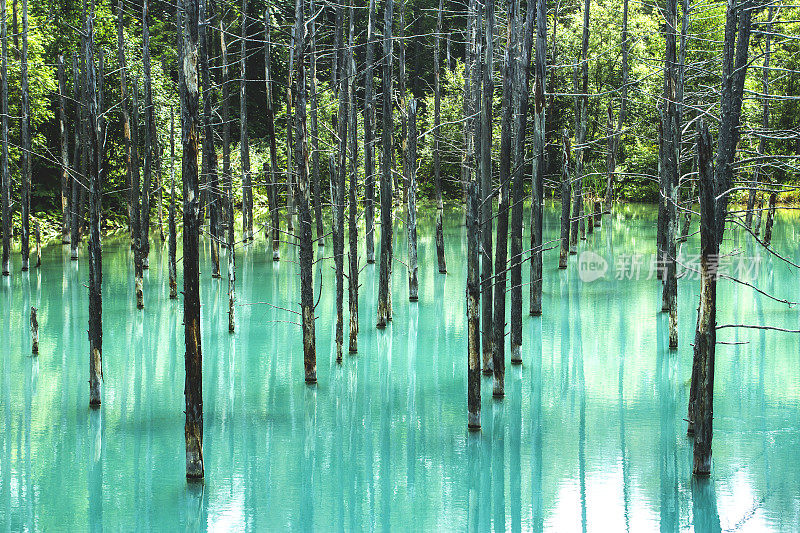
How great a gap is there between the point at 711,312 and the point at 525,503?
2.75 metres

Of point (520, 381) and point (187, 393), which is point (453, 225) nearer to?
point (520, 381)

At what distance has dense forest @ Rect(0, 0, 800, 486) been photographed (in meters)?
8.30

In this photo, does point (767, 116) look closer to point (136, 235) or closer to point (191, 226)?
point (136, 235)

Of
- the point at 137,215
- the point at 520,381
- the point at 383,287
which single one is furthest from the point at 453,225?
the point at 520,381

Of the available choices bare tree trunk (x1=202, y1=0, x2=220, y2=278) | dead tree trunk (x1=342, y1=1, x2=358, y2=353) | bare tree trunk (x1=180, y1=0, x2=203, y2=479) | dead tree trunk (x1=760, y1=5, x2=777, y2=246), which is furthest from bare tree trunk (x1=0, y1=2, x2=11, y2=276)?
dead tree trunk (x1=760, y1=5, x2=777, y2=246)

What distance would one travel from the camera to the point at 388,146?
16031mm

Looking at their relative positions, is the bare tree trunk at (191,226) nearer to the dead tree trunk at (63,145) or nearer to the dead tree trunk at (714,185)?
the dead tree trunk at (714,185)

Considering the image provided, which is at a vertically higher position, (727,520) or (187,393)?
(187,393)

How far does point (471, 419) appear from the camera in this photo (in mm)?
10617

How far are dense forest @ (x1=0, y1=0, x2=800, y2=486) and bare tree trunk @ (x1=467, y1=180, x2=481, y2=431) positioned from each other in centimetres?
3

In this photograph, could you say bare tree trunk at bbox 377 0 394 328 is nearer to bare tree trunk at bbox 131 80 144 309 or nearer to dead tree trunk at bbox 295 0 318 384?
dead tree trunk at bbox 295 0 318 384

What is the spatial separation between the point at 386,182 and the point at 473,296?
7.04 metres

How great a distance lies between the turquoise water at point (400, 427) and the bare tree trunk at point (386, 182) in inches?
22.0

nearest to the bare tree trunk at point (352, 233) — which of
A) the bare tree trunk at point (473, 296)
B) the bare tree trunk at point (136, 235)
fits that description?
the bare tree trunk at point (473, 296)
